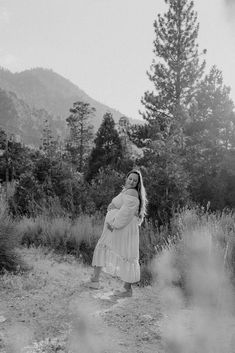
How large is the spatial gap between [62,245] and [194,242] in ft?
9.95

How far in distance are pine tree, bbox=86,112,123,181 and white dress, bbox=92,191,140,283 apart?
19.6m

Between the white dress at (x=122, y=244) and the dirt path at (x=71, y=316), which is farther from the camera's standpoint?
the white dress at (x=122, y=244)

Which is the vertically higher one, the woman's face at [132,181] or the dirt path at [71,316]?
the woman's face at [132,181]

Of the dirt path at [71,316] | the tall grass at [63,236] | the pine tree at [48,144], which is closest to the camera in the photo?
the dirt path at [71,316]

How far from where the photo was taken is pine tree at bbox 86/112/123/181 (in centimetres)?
2548

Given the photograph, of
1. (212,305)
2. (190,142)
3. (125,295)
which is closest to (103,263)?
(125,295)

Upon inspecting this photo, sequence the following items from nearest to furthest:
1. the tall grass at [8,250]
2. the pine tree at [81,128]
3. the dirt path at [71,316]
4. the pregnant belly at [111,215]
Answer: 1. the dirt path at [71,316]
2. the pregnant belly at [111,215]
3. the tall grass at [8,250]
4. the pine tree at [81,128]

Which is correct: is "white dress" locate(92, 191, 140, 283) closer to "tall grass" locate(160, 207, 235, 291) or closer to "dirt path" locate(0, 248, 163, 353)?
"dirt path" locate(0, 248, 163, 353)

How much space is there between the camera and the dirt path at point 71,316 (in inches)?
150

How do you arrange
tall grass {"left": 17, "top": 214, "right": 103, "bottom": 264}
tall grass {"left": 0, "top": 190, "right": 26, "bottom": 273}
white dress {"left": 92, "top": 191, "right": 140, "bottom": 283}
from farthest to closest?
tall grass {"left": 17, "top": 214, "right": 103, "bottom": 264}
tall grass {"left": 0, "top": 190, "right": 26, "bottom": 273}
white dress {"left": 92, "top": 191, "right": 140, "bottom": 283}

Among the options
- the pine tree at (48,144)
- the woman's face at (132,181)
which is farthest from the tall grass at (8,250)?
the pine tree at (48,144)

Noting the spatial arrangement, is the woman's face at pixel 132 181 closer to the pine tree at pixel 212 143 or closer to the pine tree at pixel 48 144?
the pine tree at pixel 48 144

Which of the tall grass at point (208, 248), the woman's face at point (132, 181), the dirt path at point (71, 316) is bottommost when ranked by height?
the dirt path at point (71, 316)

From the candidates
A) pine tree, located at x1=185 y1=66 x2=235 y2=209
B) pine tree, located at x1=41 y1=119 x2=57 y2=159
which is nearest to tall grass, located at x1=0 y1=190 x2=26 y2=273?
pine tree, located at x1=41 y1=119 x2=57 y2=159
